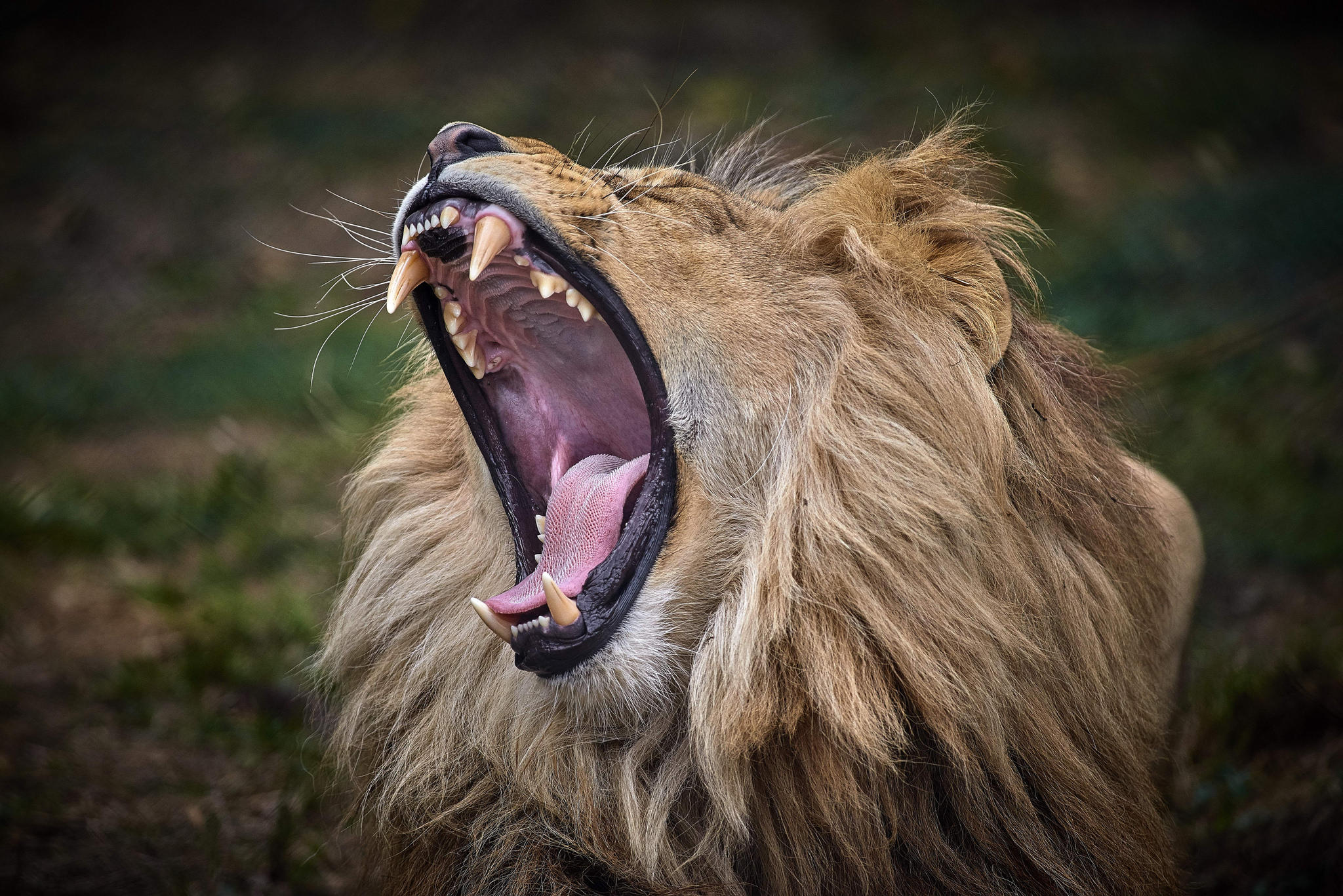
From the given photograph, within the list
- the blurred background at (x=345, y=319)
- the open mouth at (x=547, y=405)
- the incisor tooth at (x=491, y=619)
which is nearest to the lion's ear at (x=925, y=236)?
the blurred background at (x=345, y=319)

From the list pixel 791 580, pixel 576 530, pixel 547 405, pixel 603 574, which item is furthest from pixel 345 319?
pixel 791 580

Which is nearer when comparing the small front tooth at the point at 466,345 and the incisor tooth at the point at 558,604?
the incisor tooth at the point at 558,604

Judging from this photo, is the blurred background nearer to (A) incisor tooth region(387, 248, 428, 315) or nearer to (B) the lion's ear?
(B) the lion's ear

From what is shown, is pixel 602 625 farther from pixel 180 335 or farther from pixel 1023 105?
pixel 1023 105

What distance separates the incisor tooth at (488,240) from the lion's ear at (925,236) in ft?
1.94

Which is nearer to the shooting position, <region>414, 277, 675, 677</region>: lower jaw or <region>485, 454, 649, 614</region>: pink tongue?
<region>414, 277, 675, 677</region>: lower jaw

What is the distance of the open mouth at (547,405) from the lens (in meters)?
2.08

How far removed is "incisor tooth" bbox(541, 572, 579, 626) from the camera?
1.98 metres

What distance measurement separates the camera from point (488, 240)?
2053 mm

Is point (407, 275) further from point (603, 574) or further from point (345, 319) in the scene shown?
point (345, 319)

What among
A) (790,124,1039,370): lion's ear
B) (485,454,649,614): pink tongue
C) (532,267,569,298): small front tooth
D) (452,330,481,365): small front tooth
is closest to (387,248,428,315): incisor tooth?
(452,330,481,365): small front tooth

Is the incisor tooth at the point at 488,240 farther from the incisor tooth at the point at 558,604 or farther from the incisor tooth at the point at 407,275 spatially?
the incisor tooth at the point at 558,604

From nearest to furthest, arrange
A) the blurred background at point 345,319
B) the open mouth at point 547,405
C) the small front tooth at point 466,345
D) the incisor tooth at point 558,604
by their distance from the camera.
→ the incisor tooth at point 558,604, the open mouth at point 547,405, the small front tooth at point 466,345, the blurred background at point 345,319

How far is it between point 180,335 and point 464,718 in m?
6.71
